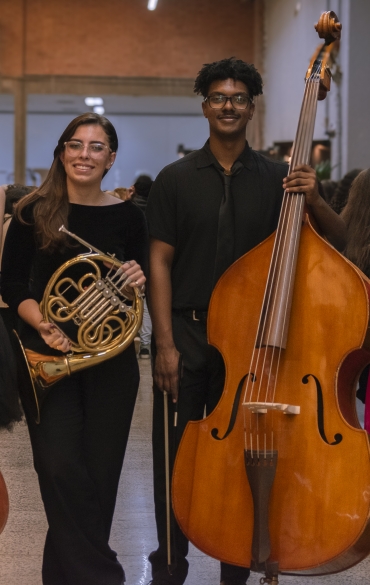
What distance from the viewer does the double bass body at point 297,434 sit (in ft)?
8.43

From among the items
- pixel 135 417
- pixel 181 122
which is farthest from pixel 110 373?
pixel 181 122

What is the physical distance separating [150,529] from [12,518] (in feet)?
2.12

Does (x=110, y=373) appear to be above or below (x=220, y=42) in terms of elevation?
below

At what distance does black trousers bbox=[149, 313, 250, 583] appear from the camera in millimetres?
3152

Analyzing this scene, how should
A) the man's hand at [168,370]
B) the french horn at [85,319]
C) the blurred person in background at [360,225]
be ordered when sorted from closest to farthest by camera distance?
the french horn at [85,319] → the man's hand at [168,370] → the blurred person in background at [360,225]

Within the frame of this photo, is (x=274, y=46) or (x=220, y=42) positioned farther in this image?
(x=220, y=42)

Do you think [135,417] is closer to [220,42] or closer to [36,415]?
[36,415]

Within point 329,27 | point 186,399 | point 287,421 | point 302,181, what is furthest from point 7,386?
point 329,27

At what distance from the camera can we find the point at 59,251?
2.97m

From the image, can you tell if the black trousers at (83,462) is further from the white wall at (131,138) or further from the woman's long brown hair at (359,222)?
the white wall at (131,138)

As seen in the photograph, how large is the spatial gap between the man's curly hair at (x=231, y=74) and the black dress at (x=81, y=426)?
0.48 meters

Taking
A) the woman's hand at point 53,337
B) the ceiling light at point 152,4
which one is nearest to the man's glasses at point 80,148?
the woman's hand at point 53,337

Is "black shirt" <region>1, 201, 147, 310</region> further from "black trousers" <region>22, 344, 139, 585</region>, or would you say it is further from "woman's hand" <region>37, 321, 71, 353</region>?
"black trousers" <region>22, 344, 139, 585</region>

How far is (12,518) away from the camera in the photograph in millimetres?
4238
